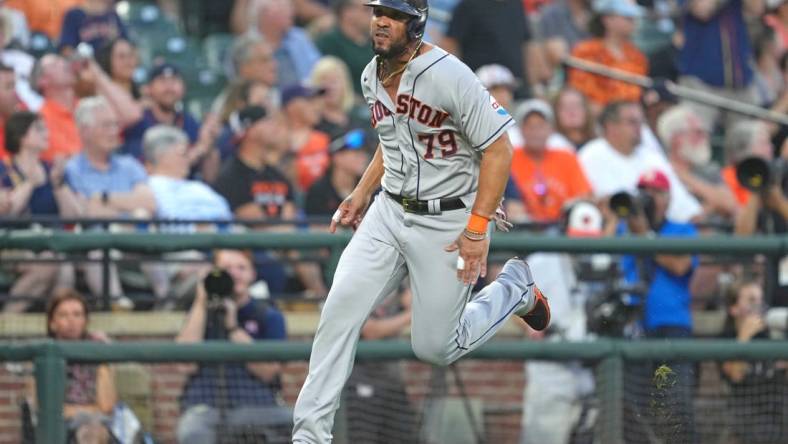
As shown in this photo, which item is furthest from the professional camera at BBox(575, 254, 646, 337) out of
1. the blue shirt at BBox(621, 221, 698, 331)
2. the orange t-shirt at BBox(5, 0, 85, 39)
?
the orange t-shirt at BBox(5, 0, 85, 39)

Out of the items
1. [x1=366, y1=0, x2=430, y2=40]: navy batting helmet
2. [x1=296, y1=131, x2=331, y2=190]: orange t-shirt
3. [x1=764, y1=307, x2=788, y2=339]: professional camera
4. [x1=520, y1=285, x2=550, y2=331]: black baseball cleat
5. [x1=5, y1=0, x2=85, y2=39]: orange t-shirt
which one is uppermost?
[x1=5, y1=0, x2=85, y2=39]: orange t-shirt

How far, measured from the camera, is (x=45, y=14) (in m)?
11.4

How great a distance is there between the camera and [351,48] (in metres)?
11.9

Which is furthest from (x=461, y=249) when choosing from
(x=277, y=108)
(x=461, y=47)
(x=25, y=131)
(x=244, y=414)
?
(x=461, y=47)

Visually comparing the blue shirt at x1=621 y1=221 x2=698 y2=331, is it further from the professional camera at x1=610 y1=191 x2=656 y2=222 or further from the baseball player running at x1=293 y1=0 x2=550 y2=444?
the baseball player running at x1=293 y1=0 x2=550 y2=444

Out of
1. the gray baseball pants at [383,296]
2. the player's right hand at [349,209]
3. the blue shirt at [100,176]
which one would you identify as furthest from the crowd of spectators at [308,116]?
the gray baseball pants at [383,296]

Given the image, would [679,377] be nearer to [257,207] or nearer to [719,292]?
[719,292]

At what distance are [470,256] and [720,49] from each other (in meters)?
7.28

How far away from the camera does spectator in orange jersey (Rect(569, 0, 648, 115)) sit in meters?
12.1

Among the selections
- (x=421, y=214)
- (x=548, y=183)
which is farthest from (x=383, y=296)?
(x=548, y=183)

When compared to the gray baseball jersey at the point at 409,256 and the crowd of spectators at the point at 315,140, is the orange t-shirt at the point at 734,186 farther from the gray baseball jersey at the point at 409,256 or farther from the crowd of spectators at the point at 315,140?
the gray baseball jersey at the point at 409,256

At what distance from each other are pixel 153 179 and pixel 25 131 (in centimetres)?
92

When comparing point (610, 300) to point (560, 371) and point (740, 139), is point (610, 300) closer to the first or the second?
point (560, 371)

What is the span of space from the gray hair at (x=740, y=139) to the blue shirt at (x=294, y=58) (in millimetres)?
3070
